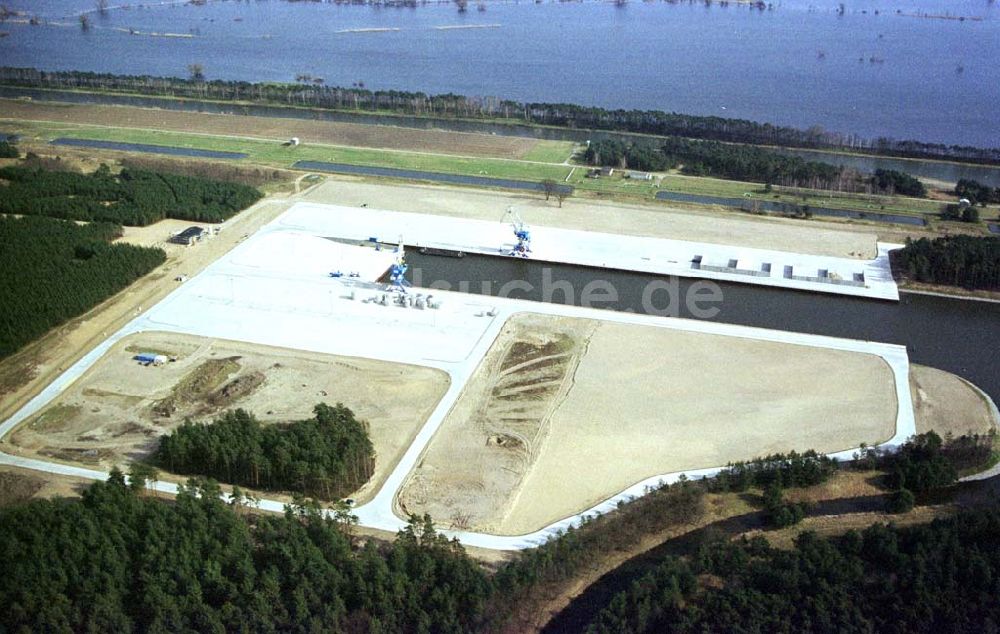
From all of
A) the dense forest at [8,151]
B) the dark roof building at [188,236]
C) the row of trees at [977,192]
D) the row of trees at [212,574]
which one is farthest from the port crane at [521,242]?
the dense forest at [8,151]

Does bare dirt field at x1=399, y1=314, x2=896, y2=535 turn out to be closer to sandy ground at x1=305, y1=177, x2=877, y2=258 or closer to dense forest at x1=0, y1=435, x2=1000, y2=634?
dense forest at x1=0, y1=435, x2=1000, y2=634

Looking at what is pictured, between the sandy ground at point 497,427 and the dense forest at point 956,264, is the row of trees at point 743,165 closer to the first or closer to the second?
the dense forest at point 956,264

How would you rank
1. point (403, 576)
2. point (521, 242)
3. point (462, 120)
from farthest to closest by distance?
point (462, 120) → point (521, 242) → point (403, 576)

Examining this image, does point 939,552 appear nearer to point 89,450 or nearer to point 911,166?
point 89,450

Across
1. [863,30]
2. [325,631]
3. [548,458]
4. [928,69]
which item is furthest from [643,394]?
[863,30]

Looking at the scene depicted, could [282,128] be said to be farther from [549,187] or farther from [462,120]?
[549,187]

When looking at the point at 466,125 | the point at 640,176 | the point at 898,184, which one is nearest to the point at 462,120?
the point at 466,125

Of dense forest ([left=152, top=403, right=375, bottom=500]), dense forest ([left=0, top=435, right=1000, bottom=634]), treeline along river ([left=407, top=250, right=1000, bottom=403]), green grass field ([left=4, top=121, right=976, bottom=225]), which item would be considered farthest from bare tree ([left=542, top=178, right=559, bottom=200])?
dense forest ([left=0, top=435, right=1000, bottom=634])
